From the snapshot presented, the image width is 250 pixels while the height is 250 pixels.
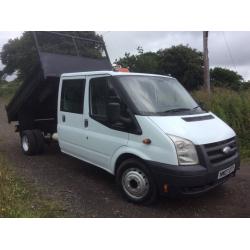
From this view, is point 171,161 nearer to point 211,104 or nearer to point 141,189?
point 141,189

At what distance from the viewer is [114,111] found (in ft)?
14.8

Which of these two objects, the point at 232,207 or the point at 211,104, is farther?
the point at 211,104

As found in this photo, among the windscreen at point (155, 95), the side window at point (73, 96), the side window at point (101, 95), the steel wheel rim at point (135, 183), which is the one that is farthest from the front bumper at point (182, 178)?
the side window at point (73, 96)

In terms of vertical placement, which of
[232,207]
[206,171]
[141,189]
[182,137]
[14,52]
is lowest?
[232,207]

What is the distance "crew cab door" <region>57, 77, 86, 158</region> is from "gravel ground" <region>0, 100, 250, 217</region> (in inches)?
22.9

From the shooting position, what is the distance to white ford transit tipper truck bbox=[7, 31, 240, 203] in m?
4.14

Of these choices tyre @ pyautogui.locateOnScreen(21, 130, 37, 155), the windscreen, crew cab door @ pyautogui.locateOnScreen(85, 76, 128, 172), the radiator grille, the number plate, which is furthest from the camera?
tyre @ pyautogui.locateOnScreen(21, 130, 37, 155)

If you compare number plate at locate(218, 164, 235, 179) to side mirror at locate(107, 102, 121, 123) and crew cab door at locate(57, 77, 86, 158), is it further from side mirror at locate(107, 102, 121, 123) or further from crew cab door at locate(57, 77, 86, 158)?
crew cab door at locate(57, 77, 86, 158)

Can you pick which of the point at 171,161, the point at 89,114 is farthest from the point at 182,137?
the point at 89,114

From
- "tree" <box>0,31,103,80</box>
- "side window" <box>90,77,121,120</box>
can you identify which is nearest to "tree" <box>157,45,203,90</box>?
"tree" <box>0,31,103,80</box>

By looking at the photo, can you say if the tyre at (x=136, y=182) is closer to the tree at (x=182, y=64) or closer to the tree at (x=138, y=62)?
the tree at (x=138, y=62)

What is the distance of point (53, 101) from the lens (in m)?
7.69

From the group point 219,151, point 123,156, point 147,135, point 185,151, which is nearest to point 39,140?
point 123,156

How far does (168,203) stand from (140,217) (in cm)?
67
